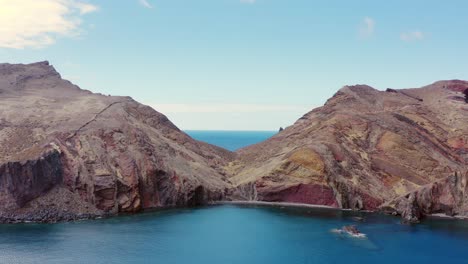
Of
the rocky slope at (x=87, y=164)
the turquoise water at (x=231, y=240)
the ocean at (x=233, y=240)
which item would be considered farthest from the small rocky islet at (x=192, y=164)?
the turquoise water at (x=231, y=240)

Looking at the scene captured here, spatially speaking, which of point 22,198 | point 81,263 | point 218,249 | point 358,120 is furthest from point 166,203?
point 358,120

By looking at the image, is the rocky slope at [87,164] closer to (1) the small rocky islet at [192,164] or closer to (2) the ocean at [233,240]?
(1) the small rocky islet at [192,164]

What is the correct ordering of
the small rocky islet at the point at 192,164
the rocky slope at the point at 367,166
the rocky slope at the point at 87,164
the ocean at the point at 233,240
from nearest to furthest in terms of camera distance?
the ocean at the point at 233,240 < the rocky slope at the point at 87,164 < the small rocky islet at the point at 192,164 < the rocky slope at the point at 367,166

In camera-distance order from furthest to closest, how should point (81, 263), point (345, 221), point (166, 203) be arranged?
1. point (166, 203)
2. point (345, 221)
3. point (81, 263)

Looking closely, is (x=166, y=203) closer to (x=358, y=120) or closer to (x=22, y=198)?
(x=22, y=198)

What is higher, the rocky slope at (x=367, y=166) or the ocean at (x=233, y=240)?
the rocky slope at (x=367, y=166)

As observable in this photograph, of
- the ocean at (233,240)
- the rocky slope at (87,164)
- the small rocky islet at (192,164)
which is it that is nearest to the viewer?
the ocean at (233,240)

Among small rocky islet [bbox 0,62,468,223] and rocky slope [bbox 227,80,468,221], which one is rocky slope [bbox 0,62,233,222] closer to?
small rocky islet [bbox 0,62,468,223]
